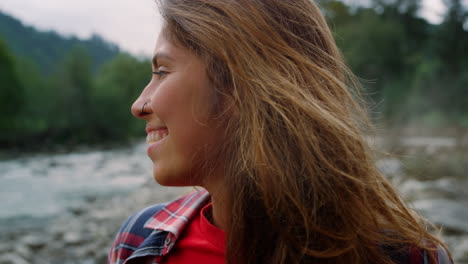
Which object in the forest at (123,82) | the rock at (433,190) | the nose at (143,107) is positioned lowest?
the rock at (433,190)

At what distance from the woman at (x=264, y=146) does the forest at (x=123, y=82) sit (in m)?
24.9

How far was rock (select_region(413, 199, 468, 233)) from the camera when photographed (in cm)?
573

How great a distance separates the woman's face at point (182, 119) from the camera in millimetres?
1006

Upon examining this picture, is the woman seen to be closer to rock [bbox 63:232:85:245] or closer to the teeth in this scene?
the teeth

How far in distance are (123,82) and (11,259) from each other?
1358 inches

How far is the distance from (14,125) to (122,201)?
20.5m

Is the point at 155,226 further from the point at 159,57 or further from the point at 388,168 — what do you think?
the point at 388,168

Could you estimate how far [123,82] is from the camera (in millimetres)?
37781

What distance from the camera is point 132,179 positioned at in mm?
12125

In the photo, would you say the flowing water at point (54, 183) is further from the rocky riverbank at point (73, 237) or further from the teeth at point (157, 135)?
the teeth at point (157, 135)

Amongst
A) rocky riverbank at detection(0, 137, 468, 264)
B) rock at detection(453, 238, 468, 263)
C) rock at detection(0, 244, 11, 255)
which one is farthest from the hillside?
rock at detection(453, 238, 468, 263)

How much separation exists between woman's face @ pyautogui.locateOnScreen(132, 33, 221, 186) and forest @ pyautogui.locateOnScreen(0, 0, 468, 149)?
2492 centimetres

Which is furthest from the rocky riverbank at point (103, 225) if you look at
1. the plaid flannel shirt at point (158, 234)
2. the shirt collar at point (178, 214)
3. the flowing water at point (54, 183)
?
the shirt collar at point (178, 214)

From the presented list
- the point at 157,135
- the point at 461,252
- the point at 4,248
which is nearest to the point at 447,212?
the point at 461,252
